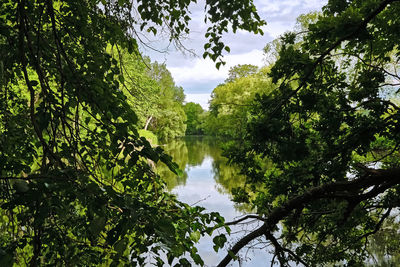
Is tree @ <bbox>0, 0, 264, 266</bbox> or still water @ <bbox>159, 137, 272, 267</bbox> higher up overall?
tree @ <bbox>0, 0, 264, 266</bbox>

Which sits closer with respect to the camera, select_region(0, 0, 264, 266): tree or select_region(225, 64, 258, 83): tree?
select_region(0, 0, 264, 266): tree

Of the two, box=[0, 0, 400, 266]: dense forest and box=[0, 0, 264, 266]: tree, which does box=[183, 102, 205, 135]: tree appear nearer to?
box=[0, 0, 400, 266]: dense forest

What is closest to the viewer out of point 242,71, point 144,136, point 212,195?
point 144,136

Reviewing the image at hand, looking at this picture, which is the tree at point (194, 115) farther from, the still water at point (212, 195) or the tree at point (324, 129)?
the tree at point (324, 129)

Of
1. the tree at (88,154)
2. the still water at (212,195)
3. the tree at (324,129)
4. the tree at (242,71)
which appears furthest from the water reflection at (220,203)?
the tree at (242,71)

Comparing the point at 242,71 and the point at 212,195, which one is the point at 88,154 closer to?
the point at 212,195

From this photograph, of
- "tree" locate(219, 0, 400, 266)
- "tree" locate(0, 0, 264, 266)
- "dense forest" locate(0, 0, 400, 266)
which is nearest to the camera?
"tree" locate(0, 0, 264, 266)

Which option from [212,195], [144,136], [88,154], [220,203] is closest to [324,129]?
[144,136]

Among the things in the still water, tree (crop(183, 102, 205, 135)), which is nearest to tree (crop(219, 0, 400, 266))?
the still water

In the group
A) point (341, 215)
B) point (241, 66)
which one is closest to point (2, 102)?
point (341, 215)

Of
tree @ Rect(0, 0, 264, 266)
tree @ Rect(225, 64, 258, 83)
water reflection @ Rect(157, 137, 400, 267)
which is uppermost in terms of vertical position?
tree @ Rect(225, 64, 258, 83)

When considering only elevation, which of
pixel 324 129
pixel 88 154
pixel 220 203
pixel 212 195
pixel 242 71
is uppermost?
pixel 242 71

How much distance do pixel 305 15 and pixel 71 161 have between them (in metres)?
21.4

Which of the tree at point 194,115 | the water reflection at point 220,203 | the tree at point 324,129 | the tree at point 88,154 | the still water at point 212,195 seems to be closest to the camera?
the tree at point 88,154
